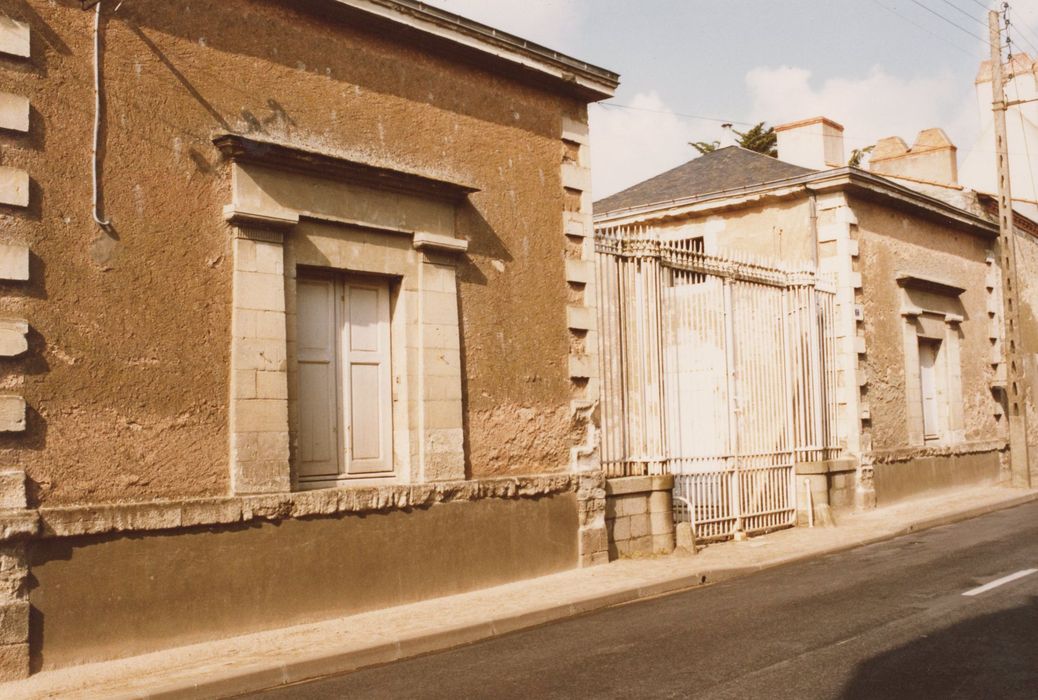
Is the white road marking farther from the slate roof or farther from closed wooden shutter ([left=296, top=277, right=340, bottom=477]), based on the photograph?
the slate roof

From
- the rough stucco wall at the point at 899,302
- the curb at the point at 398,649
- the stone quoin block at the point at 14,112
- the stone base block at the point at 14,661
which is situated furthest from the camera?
the rough stucco wall at the point at 899,302

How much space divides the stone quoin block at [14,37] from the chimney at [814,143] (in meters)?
13.9

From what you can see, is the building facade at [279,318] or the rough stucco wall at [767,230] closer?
the building facade at [279,318]

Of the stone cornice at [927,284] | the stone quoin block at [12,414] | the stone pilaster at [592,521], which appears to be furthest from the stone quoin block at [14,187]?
the stone cornice at [927,284]

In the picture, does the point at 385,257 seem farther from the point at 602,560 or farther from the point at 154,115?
the point at 602,560

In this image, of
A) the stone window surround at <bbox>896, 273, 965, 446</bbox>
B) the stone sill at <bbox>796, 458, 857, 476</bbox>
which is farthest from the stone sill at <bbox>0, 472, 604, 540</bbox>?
the stone window surround at <bbox>896, 273, 965, 446</bbox>

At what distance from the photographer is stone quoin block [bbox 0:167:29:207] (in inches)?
253

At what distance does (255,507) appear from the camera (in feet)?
24.1

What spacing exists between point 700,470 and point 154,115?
7234mm

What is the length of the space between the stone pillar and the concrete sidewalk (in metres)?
0.25

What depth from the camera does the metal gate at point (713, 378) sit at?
1087 centimetres

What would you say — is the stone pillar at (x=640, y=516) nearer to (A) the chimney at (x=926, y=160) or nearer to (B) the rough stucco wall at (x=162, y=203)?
(B) the rough stucco wall at (x=162, y=203)

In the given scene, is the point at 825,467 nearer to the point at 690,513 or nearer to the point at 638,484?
the point at 690,513

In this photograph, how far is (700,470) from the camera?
1171 cm
